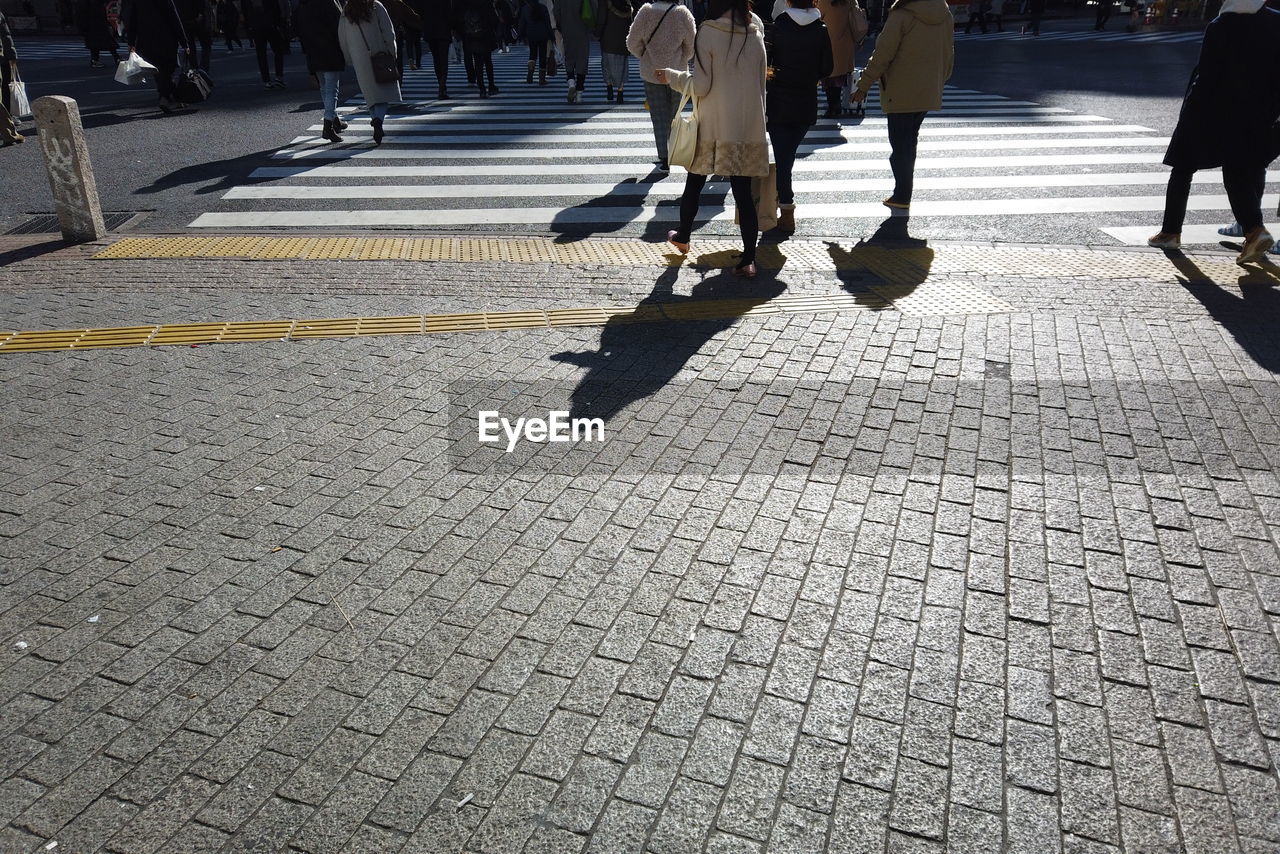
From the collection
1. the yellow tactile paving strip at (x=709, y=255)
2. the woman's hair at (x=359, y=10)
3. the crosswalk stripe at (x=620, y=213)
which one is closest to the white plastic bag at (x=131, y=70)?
the woman's hair at (x=359, y=10)

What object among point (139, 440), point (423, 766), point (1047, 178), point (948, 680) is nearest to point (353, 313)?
point (139, 440)

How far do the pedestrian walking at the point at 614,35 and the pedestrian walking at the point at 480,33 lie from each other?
241 cm

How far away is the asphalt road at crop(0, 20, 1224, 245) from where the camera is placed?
9.33 m

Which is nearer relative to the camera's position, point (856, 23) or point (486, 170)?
point (486, 170)

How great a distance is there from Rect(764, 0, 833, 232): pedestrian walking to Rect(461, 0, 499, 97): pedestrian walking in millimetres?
10149

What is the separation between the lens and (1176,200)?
8.31 meters

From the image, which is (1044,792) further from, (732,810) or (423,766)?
(423,766)

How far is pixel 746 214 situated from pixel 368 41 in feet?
23.4

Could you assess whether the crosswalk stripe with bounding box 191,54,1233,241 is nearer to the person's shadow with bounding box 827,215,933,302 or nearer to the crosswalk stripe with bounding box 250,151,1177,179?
the crosswalk stripe with bounding box 250,151,1177,179

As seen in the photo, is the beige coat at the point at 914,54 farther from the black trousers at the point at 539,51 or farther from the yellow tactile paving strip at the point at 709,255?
the black trousers at the point at 539,51

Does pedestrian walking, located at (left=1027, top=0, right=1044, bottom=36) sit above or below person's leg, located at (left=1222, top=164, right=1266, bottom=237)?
above

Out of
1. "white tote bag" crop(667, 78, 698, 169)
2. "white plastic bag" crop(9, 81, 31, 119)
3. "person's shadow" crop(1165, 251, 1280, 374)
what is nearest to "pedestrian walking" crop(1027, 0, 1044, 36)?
"person's shadow" crop(1165, 251, 1280, 374)

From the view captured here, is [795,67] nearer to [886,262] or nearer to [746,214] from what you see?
[746,214]

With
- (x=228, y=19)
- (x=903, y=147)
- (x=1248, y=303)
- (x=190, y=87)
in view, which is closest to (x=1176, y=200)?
(x=1248, y=303)
